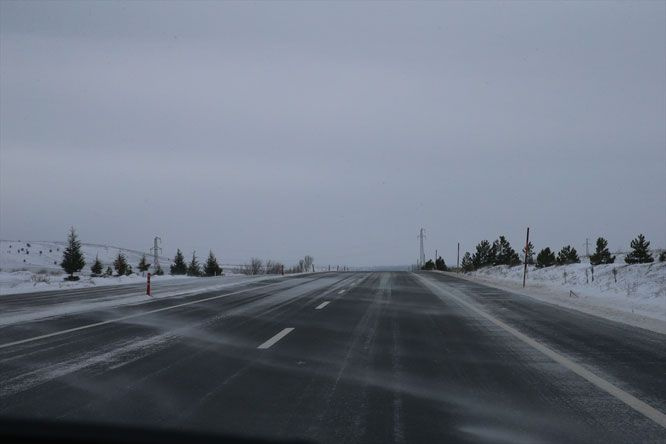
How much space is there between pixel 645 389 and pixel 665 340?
3979mm

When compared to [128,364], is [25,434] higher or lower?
higher

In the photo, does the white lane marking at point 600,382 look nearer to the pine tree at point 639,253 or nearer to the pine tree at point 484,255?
the pine tree at point 639,253

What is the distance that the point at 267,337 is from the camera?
348 inches

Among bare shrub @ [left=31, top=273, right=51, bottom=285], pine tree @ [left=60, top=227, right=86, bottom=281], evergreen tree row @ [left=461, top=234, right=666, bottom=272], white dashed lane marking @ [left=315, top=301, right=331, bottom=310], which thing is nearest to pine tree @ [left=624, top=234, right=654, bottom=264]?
evergreen tree row @ [left=461, top=234, right=666, bottom=272]

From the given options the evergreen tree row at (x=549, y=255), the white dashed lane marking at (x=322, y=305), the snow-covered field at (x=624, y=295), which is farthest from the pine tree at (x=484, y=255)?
the white dashed lane marking at (x=322, y=305)

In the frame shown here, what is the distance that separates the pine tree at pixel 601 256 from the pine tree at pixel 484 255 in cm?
2877

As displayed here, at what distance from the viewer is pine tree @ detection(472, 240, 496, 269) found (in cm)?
7938

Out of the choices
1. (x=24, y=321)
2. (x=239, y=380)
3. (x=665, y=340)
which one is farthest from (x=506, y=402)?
(x=24, y=321)

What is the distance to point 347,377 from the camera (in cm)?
595

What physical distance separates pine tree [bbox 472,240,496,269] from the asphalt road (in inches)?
2798

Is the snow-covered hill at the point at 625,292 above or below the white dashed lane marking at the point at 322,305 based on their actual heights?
above

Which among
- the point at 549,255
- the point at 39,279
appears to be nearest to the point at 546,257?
the point at 549,255

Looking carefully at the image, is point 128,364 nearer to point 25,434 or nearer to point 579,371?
point 25,434

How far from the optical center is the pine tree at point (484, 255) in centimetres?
7938
